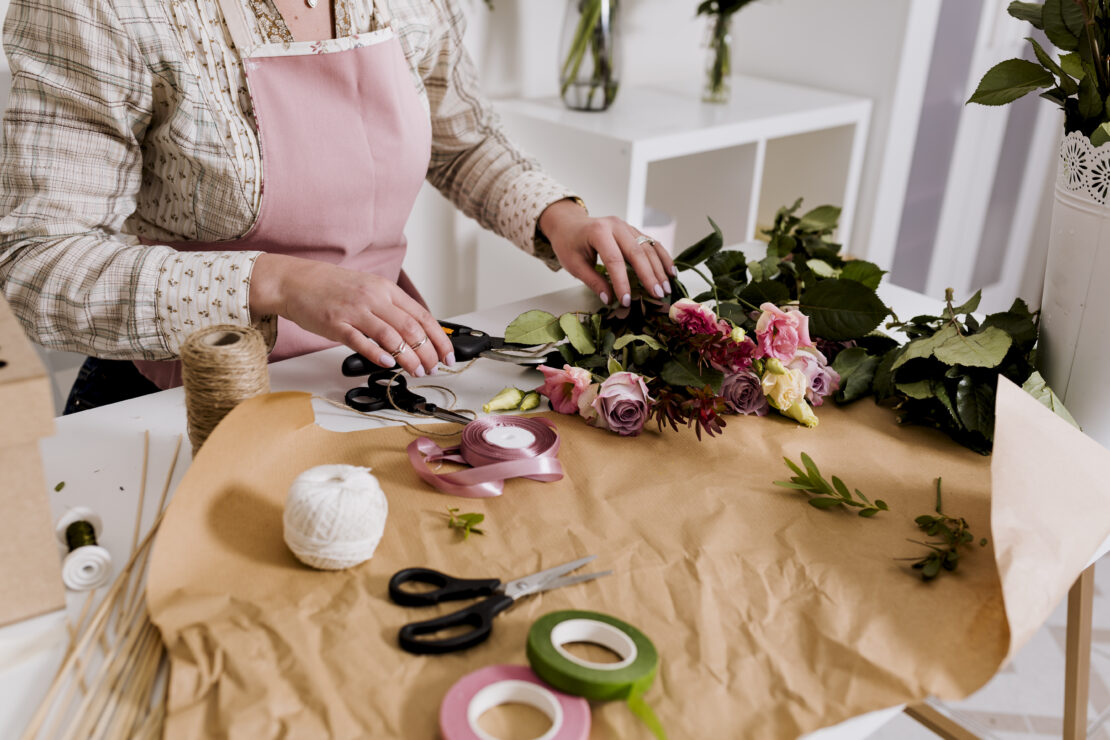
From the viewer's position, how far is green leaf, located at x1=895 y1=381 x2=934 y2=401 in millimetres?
831

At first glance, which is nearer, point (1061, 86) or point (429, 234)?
point (1061, 86)

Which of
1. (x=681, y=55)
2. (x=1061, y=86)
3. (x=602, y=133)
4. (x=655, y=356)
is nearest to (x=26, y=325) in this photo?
(x=655, y=356)

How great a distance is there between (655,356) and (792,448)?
0.51ft

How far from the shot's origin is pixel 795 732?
514mm

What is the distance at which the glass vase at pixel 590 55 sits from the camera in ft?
5.89

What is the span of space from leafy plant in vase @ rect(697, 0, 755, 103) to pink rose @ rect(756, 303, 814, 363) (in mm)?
1270

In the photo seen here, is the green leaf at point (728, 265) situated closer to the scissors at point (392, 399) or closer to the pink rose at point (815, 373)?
the pink rose at point (815, 373)

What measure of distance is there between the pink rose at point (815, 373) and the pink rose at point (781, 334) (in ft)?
0.04

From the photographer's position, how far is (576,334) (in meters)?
0.90

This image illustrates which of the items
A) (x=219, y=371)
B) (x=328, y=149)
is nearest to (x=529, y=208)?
(x=328, y=149)

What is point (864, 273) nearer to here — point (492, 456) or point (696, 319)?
point (696, 319)

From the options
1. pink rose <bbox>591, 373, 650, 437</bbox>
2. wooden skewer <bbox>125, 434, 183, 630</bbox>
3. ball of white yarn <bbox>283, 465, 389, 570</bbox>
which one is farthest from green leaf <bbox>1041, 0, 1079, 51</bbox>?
wooden skewer <bbox>125, 434, 183, 630</bbox>

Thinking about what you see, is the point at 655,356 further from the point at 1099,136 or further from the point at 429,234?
the point at 429,234

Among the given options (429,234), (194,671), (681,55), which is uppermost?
(681,55)
